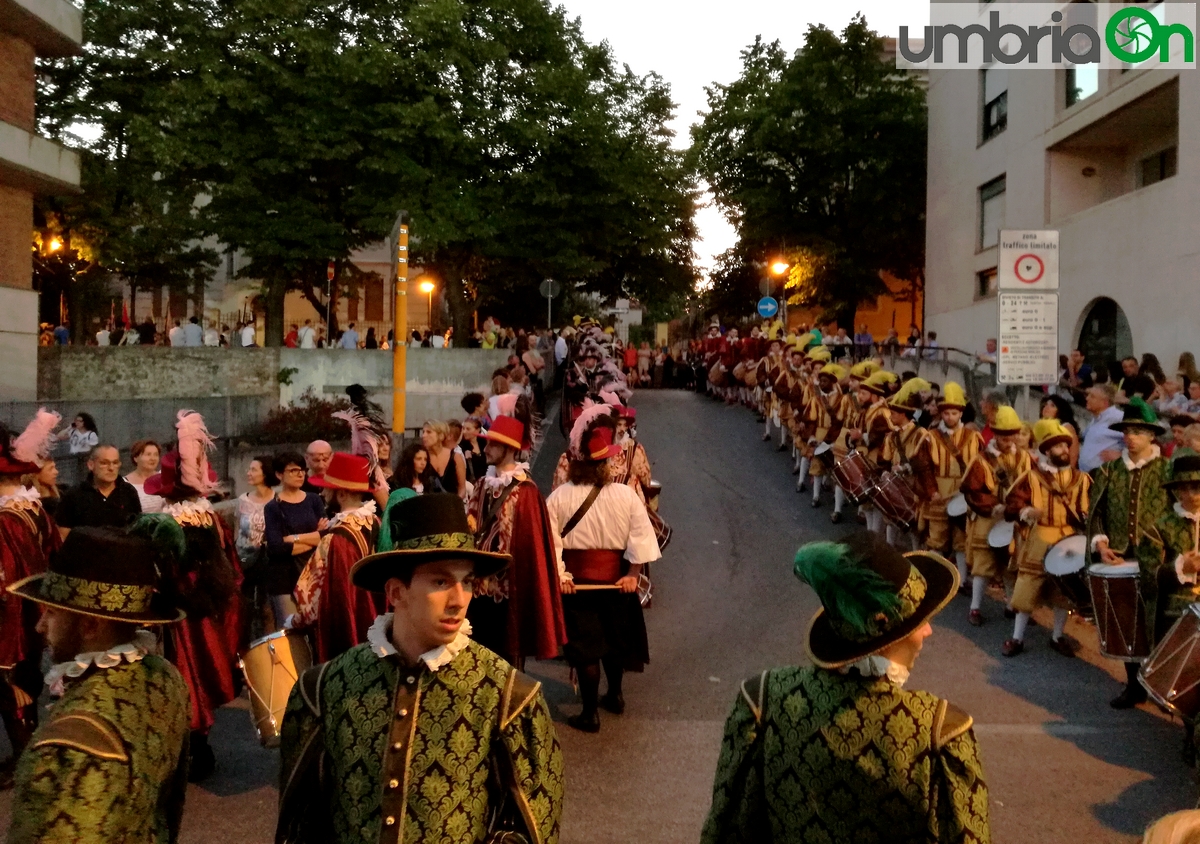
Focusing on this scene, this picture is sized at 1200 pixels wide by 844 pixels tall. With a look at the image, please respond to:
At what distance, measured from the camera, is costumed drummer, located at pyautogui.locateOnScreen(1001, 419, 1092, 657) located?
9703mm

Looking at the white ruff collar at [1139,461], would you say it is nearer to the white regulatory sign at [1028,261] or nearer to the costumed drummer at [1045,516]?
the costumed drummer at [1045,516]

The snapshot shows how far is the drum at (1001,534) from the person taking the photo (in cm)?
1042

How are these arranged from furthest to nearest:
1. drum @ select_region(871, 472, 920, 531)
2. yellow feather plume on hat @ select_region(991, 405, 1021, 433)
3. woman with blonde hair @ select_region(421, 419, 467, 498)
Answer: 1. drum @ select_region(871, 472, 920, 531)
2. yellow feather plume on hat @ select_region(991, 405, 1021, 433)
3. woman with blonde hair @ select_region(421, 419, 467, 498)

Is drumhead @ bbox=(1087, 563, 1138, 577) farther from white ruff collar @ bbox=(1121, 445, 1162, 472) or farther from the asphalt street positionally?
the asphalt street

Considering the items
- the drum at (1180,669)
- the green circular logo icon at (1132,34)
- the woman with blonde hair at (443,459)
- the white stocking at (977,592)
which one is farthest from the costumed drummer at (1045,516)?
the green circular logo icon at (1132,34)

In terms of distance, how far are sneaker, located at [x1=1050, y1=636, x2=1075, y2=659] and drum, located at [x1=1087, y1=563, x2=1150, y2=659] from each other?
5.54ft

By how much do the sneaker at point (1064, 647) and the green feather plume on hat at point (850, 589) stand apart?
768 centimetres

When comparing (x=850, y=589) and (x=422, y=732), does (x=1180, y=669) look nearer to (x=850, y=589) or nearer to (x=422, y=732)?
(x=850, y=589)

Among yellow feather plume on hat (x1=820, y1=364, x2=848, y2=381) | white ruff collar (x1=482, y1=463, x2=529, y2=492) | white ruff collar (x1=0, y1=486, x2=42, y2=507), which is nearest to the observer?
white ruff collar (x1=0, y1=486, x2=42, y2=507)

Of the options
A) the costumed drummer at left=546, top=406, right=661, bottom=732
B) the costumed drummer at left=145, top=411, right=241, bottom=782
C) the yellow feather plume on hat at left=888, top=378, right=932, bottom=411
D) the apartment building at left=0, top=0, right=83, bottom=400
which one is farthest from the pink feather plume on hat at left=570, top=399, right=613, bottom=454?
the apartment building at left=0, top=0, right=83, bottom=400

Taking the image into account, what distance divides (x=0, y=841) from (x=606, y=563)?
3877 mm

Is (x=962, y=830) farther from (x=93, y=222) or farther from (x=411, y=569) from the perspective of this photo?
(x=93, y=222)

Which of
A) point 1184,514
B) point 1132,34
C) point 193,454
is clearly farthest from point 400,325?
point 1132,34

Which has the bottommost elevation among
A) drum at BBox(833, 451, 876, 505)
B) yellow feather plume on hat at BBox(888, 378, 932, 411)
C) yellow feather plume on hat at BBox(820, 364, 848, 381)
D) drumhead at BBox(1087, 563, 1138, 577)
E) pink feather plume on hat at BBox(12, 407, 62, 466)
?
drumhead at BBox(1087, 563, 1138, 577)
